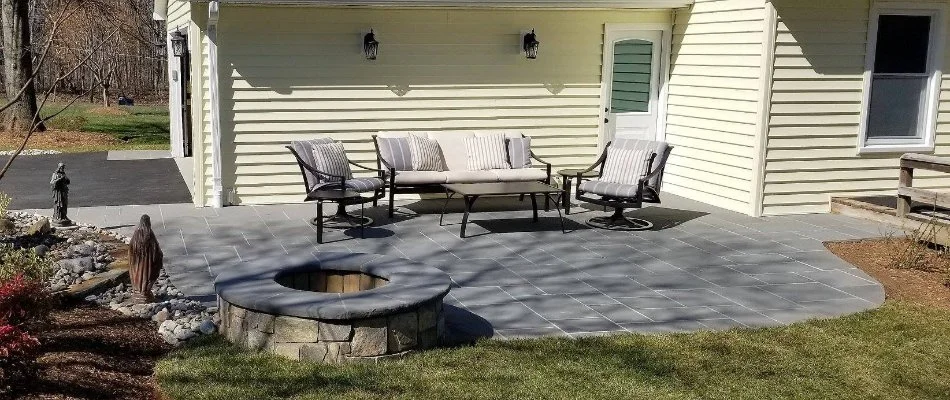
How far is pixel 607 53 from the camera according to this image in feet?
36.9

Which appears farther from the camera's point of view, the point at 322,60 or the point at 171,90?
the point at 171,90

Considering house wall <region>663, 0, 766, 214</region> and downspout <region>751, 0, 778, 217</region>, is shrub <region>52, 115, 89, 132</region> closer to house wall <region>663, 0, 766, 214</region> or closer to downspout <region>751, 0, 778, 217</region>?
house wall <region>663, 0, 766, 214</region>

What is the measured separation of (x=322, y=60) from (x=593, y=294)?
492cm

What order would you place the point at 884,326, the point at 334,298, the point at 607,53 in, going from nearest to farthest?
1. the point at 334,298
2. the point at 884,326
3. the point at 607,53

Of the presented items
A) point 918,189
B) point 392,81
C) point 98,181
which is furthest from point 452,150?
point 98,181

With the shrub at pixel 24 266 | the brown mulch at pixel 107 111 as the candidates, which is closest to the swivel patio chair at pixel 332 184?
the shrub at pixel 24 266

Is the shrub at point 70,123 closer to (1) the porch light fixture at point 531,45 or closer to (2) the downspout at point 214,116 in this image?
(2) the downspout at point 214,116

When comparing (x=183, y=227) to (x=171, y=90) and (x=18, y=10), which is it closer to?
(x=171, y=90)

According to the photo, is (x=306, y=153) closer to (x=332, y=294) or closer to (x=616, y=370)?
(x=332, y=294)

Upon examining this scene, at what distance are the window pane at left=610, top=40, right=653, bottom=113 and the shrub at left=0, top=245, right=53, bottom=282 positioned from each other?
7169mm

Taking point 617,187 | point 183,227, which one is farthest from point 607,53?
point 183,227

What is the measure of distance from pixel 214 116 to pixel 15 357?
614 cm

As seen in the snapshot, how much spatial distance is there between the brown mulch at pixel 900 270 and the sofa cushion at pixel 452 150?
387cm

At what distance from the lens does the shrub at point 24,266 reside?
18.7 feet
